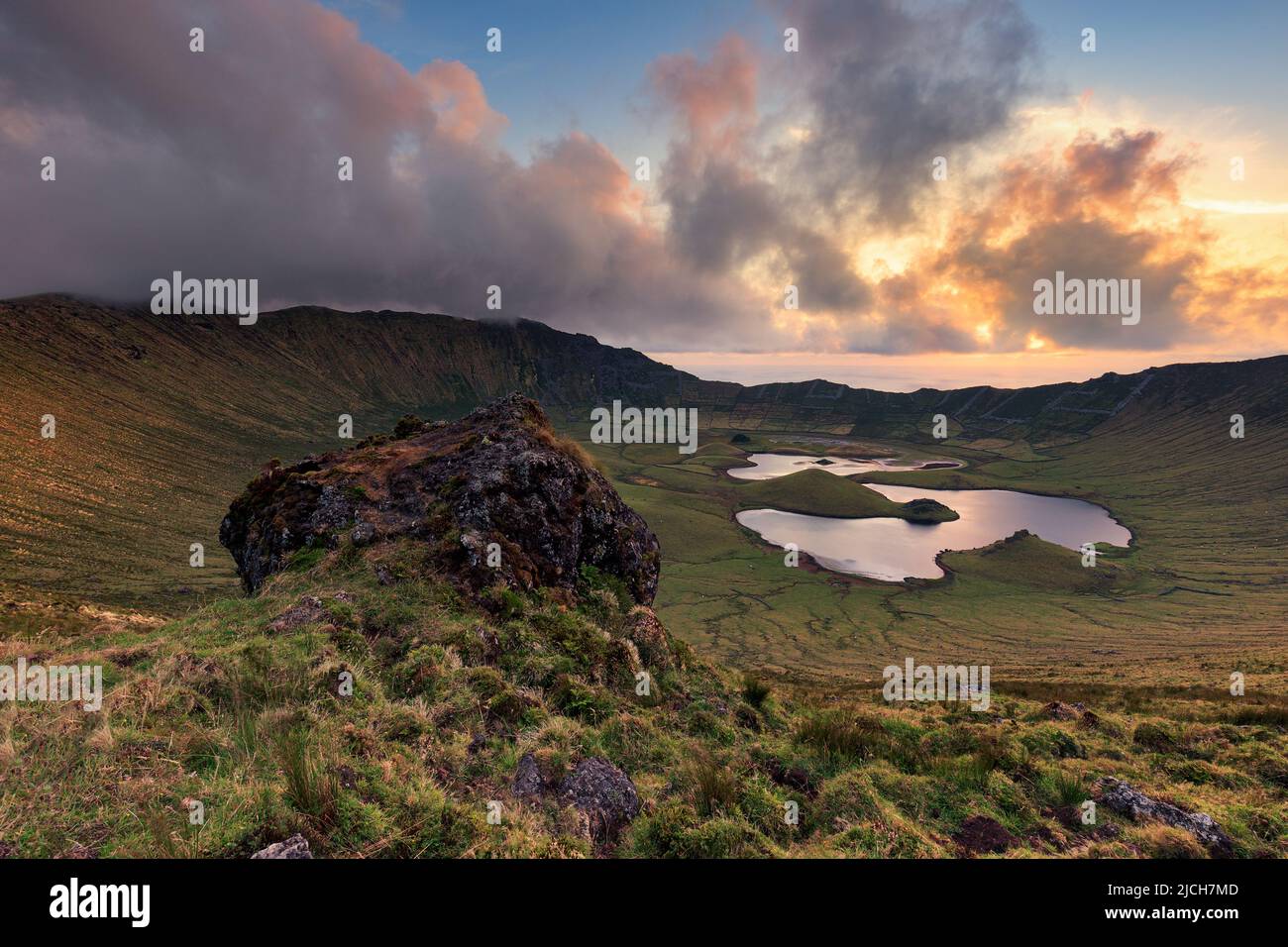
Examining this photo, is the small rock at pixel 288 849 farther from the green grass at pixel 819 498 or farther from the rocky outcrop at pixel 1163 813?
the green grass at pixel 819 498

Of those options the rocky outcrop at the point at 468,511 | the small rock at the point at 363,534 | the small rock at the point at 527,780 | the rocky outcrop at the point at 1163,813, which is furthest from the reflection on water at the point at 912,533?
the small rock at the point at 527,780

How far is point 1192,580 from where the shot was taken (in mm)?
111688

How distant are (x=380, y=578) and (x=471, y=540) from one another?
8.42 feet

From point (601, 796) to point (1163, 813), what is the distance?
384 inches

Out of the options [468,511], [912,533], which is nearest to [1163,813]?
[468,511]

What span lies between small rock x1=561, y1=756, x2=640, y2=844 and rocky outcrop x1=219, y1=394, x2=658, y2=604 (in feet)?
24.0

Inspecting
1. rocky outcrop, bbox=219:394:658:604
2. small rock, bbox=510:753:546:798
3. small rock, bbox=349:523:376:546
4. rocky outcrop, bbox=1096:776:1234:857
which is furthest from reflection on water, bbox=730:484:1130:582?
small rock, bbox=510:753:546:798

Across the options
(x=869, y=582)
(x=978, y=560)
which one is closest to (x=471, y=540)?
(x=869, y=582)

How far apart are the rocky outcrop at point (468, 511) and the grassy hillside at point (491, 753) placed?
129 centimetres

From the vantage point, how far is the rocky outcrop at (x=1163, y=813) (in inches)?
323
